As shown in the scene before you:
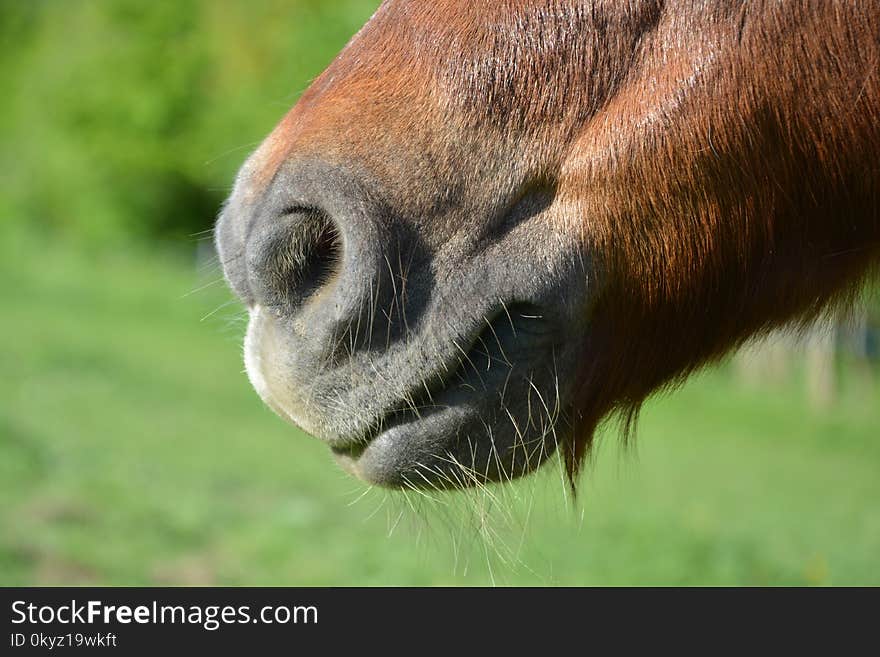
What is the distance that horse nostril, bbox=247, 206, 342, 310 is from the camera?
1848mm

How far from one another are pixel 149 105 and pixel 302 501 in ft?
93.1

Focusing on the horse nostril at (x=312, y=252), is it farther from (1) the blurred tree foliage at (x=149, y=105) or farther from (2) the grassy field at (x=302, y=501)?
(1) the blurred tree foliage at (x=149, y=105)

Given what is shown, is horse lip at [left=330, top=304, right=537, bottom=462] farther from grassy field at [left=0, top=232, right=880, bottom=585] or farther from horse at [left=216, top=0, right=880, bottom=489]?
grassy field at [left=0, top=232, right=880, bottom=585]

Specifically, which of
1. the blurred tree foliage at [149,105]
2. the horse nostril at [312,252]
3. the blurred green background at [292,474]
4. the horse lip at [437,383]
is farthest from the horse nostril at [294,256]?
the blurred tree foliage at [149,105]

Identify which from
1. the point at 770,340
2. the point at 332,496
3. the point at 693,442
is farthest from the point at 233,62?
the point at 770,340

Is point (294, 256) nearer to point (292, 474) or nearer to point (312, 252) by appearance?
point (312, 252)

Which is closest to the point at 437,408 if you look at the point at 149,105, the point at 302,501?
the point at 302,501

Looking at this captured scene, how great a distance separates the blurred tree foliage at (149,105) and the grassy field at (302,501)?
1729 centimetres

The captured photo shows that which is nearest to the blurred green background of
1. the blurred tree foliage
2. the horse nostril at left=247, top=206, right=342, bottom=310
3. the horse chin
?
the horse chin

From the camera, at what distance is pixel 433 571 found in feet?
17.4

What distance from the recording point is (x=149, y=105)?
32500mm

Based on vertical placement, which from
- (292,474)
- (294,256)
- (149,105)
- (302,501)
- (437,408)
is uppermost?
(149,105)

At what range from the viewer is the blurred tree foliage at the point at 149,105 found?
32.2 meters

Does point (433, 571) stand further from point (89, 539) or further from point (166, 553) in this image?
point (89, 539)
